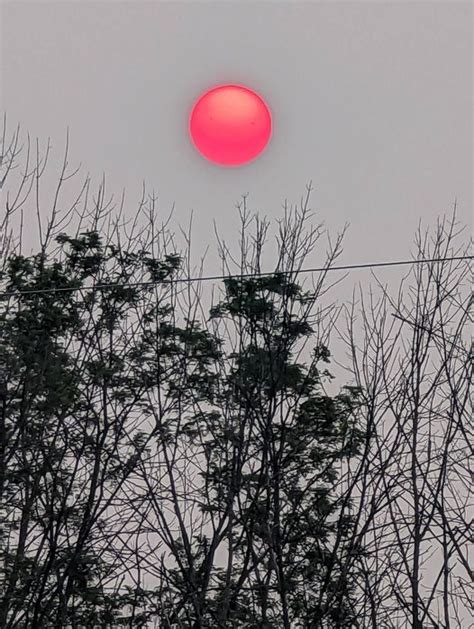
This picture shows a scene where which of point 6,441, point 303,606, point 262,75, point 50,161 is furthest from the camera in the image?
point 262,75

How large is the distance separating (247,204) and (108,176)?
135 cm

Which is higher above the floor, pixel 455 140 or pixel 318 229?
pixel 455 140

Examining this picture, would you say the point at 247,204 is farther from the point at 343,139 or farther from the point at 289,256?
the point at 343,139

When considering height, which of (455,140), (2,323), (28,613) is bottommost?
(28,613)

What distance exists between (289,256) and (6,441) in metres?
2.63

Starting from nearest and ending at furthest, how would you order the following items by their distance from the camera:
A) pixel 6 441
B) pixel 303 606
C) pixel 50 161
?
1. pixel 303 606
2. pixel 6 441
3. pixel 50 161

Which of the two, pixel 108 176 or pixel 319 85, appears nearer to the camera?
pixel 108 176

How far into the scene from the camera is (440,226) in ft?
27.9

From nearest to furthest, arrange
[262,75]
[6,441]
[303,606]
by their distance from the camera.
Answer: [303,606] → [6,441] → [262,75]

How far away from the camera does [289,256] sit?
345 inches

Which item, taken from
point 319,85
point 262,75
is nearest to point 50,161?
point 262,75

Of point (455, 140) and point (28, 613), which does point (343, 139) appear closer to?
point (455, 140)

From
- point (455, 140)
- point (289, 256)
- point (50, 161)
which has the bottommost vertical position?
point (289, 256)

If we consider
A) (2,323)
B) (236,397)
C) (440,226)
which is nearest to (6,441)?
(2,323)
